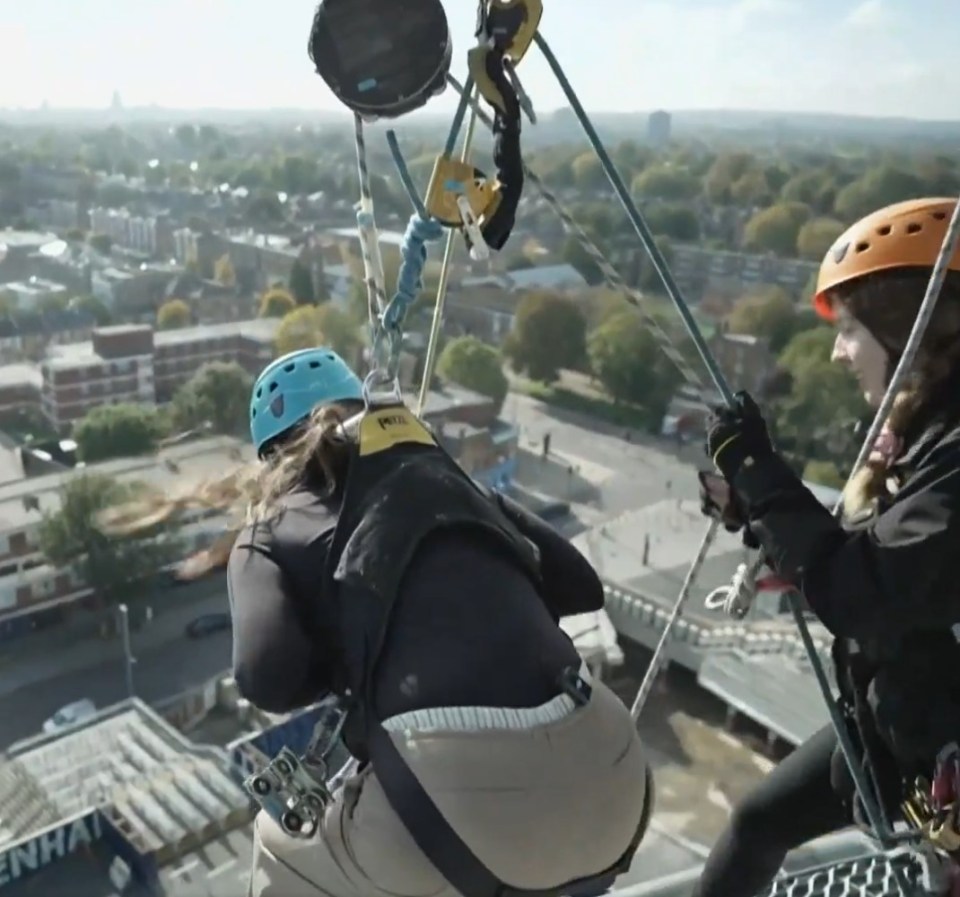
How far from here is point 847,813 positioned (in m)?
0.86

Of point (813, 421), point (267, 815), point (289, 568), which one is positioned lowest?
point (813, 421)

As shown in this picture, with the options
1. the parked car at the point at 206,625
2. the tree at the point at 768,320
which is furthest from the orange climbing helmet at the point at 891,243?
the tree at the point at 768,320

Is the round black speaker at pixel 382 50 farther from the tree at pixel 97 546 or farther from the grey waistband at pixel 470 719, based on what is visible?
the tree at pixel 97 546

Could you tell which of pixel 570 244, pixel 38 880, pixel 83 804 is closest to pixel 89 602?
pixel 83 804

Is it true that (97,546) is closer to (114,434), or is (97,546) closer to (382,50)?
(114,434)

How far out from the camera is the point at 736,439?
669 mm

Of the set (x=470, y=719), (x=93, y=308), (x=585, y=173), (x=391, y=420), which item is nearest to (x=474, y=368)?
(x=93, y=308)

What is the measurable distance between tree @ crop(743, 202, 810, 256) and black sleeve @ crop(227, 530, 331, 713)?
43.9ft

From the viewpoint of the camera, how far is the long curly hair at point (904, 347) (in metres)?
0.67

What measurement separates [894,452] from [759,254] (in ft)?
44.1

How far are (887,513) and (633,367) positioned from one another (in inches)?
324

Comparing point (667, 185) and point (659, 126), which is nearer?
point (667, 185)

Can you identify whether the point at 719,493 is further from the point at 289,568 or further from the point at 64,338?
the point at 64,338

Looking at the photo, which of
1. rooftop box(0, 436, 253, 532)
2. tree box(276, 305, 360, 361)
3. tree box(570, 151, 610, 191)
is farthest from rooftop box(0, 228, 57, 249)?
rooftop box(0, 436, 253, 532)
